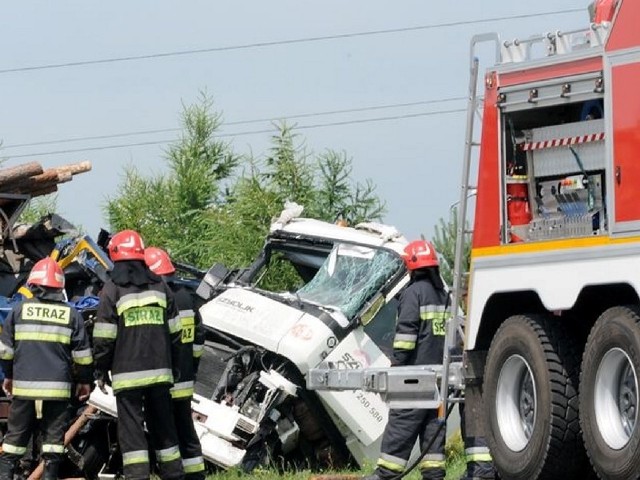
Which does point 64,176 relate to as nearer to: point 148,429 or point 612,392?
point 148,429

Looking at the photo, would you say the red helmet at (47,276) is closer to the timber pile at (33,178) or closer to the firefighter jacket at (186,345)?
the firefighter jacket at (186,345)

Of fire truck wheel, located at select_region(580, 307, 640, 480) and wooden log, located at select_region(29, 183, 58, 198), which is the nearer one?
fire truck wheel, located at select_region(580, 307, 640, 480)

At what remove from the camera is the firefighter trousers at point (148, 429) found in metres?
12.2

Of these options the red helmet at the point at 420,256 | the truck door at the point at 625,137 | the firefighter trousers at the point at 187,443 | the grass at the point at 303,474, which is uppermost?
the truck door at the point at 625,137

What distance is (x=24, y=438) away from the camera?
519 inches

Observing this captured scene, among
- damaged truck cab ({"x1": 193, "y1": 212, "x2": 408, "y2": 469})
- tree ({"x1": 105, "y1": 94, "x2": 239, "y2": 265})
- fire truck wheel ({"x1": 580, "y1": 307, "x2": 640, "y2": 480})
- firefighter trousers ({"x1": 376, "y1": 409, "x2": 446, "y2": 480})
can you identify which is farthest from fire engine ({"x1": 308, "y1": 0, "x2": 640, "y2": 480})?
tree ({"x1": 105, "y1": 94, "x2": 239, "y2": 265})

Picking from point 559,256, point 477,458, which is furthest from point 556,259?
point 477,458

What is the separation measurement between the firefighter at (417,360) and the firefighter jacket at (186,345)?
1633 millimetres

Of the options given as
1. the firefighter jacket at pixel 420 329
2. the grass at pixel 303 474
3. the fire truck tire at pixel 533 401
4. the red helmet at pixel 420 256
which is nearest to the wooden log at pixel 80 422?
the grass at pixel 303 474

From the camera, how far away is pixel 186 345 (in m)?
13.0

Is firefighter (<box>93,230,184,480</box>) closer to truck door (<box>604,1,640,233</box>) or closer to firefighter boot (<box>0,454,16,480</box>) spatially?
firefighter boot (<box>0,454,16,480</box>)

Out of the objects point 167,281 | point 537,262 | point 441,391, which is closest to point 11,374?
point 167,281

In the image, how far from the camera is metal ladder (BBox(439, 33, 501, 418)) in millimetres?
10570

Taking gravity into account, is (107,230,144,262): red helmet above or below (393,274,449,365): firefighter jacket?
above
